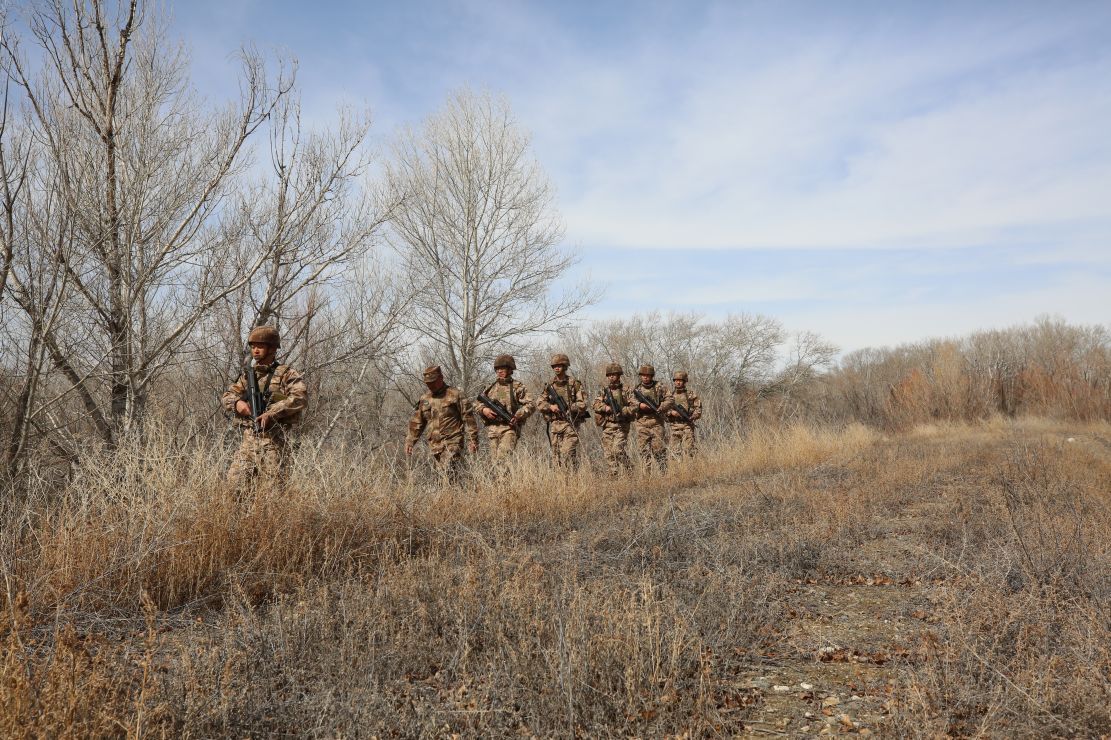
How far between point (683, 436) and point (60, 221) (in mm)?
9367

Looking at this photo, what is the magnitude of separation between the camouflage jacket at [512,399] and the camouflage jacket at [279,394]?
343cm

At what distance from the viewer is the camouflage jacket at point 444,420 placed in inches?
316

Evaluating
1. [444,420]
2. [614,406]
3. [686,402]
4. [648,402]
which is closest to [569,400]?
[614,406]

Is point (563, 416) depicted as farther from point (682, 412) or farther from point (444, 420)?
point (682, 412)

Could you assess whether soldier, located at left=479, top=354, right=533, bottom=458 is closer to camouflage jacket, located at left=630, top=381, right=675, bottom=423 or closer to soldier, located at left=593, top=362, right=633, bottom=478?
soldier, located at left=593, top=362, right=633, bottom=478

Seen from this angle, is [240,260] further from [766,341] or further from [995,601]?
[766,341]

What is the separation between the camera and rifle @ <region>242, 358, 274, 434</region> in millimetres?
5324

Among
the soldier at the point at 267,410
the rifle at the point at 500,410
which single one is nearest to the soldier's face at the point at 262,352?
the soldier at the point at 267,410

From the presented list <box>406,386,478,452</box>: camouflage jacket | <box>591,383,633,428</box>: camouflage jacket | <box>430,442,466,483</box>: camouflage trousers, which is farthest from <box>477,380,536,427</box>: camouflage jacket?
<box>591,383,633,428</box>: camouflage jacket

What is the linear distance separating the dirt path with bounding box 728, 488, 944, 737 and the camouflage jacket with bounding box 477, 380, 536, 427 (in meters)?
4.82

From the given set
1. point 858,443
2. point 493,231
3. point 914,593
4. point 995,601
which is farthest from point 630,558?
point 493,231

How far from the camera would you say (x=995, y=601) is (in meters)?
3.14

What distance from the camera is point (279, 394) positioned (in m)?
5.57

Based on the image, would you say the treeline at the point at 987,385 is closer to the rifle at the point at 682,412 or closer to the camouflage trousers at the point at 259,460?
the rifle at the point at 682,412
